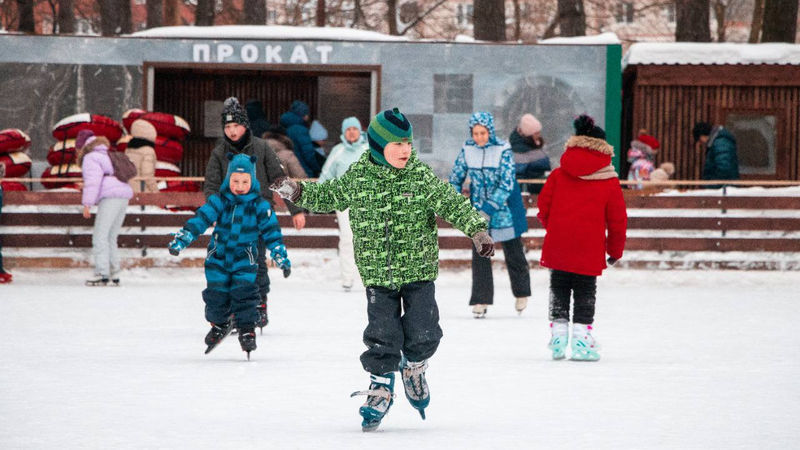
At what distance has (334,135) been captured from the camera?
19.8 m

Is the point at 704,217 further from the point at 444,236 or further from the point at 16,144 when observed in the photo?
the point at 16,144

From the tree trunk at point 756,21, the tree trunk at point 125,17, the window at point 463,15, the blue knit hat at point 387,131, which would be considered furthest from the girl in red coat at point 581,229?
the tree trunk at point 756,21

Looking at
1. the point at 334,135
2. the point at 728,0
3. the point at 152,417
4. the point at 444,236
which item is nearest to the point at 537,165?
the point at 444,236

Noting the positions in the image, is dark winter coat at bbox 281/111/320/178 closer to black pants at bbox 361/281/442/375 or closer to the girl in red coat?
the girl in red coat

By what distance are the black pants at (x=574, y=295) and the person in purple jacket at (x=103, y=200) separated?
6770mm

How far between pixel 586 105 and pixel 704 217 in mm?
2692

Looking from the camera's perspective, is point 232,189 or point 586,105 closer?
point 232,189

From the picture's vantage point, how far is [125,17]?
24781mm

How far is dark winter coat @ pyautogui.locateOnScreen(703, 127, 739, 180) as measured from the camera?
16.0 metres

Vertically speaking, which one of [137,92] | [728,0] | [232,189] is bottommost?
[232,189]

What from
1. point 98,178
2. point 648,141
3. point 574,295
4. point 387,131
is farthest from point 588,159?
point 648,141

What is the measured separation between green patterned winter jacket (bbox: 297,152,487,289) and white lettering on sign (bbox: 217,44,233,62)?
11.9 metres

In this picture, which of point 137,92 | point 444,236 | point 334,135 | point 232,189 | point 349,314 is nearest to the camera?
point 232,189

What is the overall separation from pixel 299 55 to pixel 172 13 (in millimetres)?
10026
